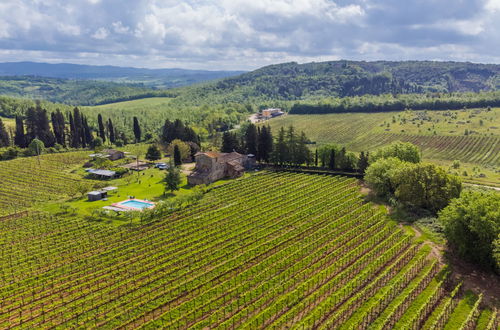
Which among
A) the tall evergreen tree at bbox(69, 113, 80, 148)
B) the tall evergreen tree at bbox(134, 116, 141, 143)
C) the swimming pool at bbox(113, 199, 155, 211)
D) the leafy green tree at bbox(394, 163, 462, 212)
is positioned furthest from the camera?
the tall evergreen tree at bbox(134, 116, 141, 143)

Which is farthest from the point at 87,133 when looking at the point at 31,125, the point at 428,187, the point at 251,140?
the point at 428,187

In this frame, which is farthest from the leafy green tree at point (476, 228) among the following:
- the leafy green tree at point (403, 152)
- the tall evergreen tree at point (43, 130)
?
the tall evergreen tree at point (43, 130)

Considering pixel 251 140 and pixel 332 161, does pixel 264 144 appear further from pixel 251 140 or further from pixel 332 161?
pixel 332 161

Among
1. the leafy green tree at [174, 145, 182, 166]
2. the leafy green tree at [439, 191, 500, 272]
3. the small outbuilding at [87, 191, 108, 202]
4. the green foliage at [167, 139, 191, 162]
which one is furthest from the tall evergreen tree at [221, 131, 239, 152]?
the leafy green tree at [439, 191, 500, 272]

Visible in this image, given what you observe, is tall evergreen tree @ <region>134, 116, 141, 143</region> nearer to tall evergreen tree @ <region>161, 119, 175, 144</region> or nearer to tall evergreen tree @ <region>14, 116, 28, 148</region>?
tall evergreen tree @ <region>161, 119, 175, 144</region>

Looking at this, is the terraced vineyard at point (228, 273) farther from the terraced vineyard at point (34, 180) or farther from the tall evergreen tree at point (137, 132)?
the tall evergreen tree at point (137, 132)

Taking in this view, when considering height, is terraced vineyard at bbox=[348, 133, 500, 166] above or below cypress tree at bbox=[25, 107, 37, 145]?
below

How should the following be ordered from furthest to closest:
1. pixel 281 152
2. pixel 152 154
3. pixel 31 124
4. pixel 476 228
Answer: pixel 31 124
pixel 152 154
pixel 281 152
pixel 476 228

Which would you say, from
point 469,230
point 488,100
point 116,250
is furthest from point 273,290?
point 488,100
